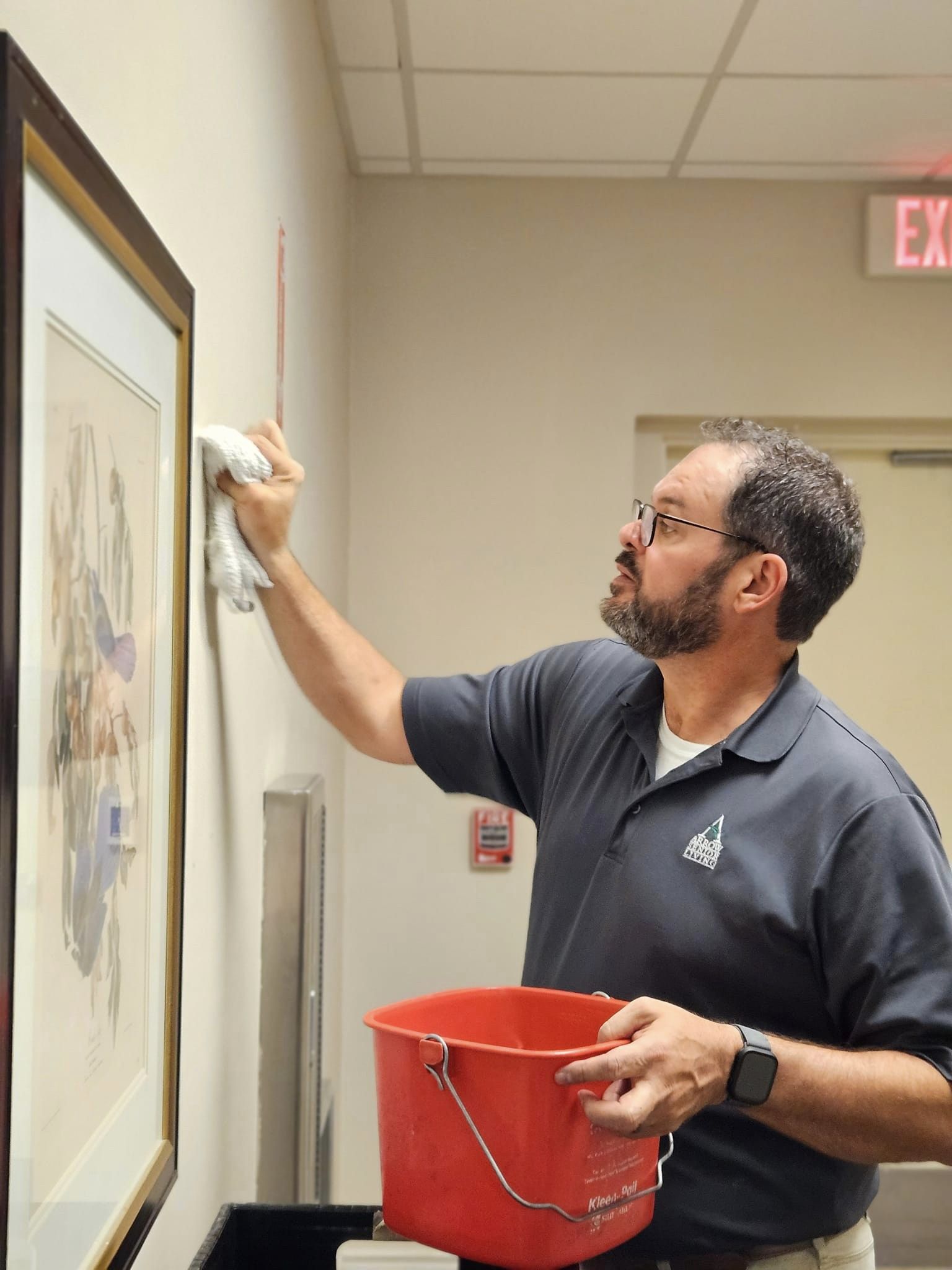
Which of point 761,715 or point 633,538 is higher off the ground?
point 633,538

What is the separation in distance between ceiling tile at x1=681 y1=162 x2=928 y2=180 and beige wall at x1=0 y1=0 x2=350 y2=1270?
48.1 inches

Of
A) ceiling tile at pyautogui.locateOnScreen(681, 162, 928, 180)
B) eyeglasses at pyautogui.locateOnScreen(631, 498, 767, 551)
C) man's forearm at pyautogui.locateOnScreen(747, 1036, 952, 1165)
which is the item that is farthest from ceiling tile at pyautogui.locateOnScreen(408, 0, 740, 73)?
man's forearm at pyautogui.locateOnScreen(747, 1036, 952, 1165)

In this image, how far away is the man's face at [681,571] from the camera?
1346 mm

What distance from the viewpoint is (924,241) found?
9.07 ft

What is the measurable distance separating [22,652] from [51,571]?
0.06 m

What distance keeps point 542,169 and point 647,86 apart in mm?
467

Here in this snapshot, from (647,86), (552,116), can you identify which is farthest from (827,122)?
(552,116)

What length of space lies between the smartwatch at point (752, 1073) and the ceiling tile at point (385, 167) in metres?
2.28

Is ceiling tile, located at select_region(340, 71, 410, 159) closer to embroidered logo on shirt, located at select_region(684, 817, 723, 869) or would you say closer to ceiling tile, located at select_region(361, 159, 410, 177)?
ceiling tile, located at select_region(361, 159, 410, 177)

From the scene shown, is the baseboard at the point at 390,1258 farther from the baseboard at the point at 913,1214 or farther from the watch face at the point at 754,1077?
the baseboard at the point at 913,1214

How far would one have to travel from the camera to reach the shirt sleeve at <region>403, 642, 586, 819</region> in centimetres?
152

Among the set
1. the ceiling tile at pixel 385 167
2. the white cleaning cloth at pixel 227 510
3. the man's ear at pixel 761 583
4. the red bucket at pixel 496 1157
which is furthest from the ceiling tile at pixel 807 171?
the red bucket at pixel 496 1157

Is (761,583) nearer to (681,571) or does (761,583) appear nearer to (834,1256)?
(681,571)

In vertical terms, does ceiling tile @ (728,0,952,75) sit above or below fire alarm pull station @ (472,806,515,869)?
above
